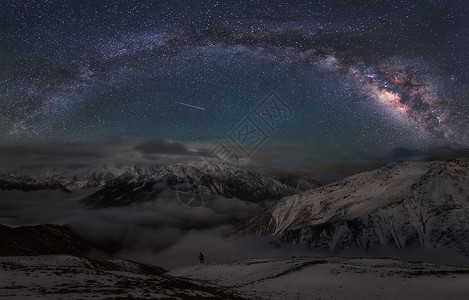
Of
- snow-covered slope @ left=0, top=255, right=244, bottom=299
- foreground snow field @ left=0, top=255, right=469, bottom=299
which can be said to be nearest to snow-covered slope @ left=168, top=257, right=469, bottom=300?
foreground snow field @ left=0, top=255, right=469, bottom=299

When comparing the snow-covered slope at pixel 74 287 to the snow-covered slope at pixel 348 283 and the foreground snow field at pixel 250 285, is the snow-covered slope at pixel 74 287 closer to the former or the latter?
the foreground snow field at pixel 250 285

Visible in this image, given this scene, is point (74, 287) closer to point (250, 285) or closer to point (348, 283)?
point (250, 285)

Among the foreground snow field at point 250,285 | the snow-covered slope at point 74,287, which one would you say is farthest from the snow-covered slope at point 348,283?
the snow-covered slope at point 74,287

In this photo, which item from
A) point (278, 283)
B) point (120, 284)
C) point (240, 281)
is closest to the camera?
point (120, 284)

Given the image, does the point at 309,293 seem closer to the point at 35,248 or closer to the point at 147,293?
the point at 147,293

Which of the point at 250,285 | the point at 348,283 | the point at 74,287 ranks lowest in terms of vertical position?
the point at 250,285

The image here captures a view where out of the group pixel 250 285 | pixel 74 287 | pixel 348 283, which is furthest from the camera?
pixel 250 285

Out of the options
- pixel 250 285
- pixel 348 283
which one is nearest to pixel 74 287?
pixel 250 285

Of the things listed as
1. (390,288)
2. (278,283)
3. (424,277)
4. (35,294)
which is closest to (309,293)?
(278,283)

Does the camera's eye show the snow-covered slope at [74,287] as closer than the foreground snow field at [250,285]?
Yes
